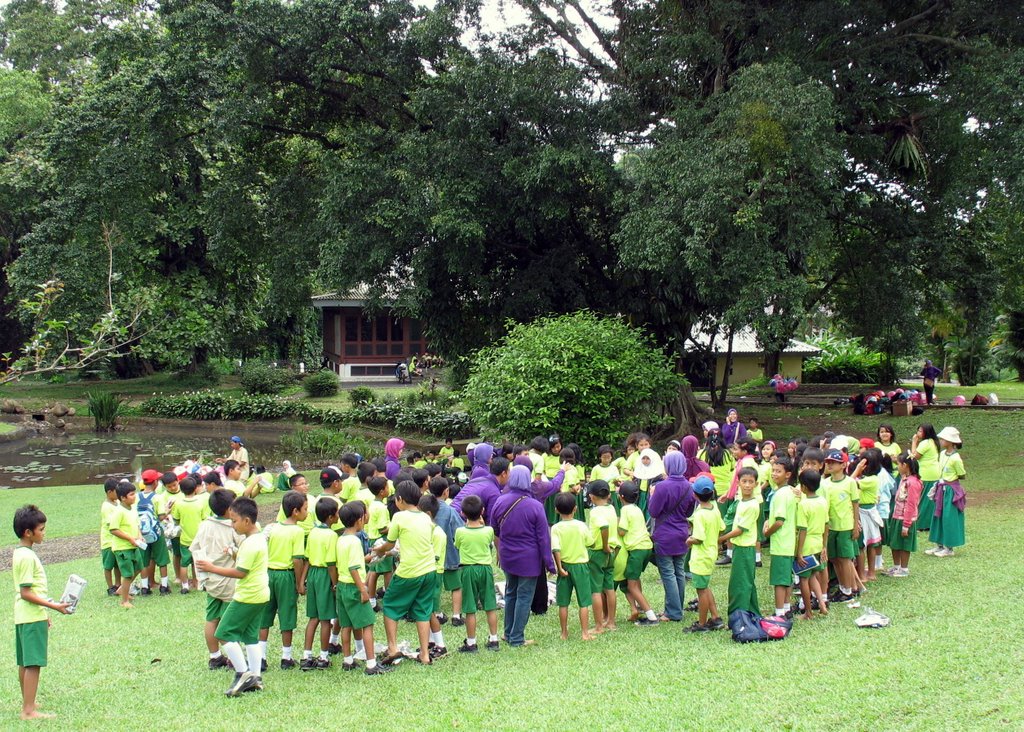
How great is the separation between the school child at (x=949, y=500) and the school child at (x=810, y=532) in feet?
8.16

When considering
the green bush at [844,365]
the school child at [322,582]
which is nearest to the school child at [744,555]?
the school child at [322,582]

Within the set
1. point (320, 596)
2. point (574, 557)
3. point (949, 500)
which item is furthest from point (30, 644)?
point (949, 500)

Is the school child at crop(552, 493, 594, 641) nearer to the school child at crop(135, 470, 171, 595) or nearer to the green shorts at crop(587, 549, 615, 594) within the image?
the green shorts at crop(587, 549, 615, 594)

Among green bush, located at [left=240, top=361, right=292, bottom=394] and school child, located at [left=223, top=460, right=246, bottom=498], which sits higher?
green bush, located at [left=240, top=361, right=292, bottom=394]

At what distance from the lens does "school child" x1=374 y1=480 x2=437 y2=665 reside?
6652 mm

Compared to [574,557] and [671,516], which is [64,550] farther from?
[671,516]

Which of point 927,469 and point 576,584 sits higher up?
point 927,469

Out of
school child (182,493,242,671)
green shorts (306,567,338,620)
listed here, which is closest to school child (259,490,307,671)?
green shorts (306,567,338,620)

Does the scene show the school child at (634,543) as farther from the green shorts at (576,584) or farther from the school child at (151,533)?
the school child at (151,533)

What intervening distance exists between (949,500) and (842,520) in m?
2.19

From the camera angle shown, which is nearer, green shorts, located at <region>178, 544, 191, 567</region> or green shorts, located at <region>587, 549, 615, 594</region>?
green shorts, located at <region>587, 549, 615, 594</region>

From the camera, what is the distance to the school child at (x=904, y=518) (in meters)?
8.50

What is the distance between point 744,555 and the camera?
7.01 metres

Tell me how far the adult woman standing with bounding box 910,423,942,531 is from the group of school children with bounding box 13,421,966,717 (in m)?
0.13
